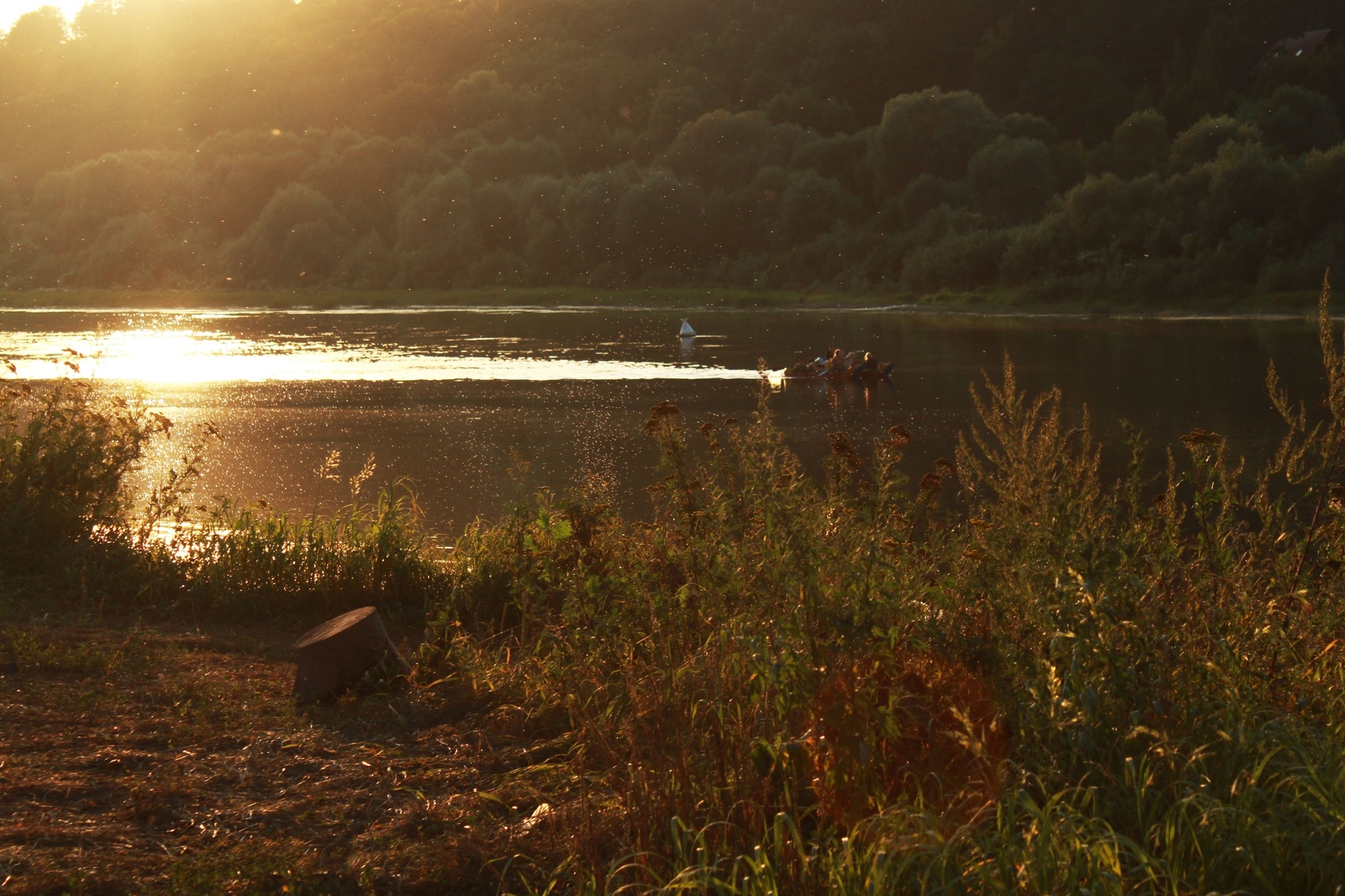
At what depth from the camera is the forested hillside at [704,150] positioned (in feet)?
179

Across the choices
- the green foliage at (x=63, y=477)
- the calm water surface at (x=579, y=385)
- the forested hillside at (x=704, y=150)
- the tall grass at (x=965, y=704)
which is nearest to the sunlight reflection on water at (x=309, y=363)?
the calm water surface at (x=579, y=385)

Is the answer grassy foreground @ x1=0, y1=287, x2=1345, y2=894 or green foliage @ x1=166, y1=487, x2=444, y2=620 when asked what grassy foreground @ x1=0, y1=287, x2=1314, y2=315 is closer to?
green foliage @ x1=166, y1=487, x2=444, y2=620

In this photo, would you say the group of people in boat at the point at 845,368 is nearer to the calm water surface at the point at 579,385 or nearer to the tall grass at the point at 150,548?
the calm water surface at the point at 579,385

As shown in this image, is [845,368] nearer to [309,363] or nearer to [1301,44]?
[309,363]

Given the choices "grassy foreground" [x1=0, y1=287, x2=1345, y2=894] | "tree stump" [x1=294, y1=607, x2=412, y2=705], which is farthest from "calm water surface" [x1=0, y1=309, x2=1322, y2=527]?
A: "grassy foreground" [x1=0, y1=287, x2=1345, y2=894]

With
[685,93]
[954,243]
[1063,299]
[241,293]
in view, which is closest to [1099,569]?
[1063,299]

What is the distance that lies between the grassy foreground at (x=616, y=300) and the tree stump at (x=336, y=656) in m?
44.7

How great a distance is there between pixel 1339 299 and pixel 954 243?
17.0m

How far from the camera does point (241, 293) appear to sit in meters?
74.9

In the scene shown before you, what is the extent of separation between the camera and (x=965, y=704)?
4.41 metres

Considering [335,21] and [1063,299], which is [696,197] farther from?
[335,21]

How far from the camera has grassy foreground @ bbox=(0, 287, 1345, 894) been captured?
12.7 feet

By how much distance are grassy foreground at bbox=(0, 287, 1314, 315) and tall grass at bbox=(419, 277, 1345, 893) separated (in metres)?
44.3

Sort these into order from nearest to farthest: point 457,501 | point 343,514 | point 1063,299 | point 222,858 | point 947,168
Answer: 1. point 222,858
2. point 343,514
3. point 457,501
4. point 1063,299
5. point 947,168
